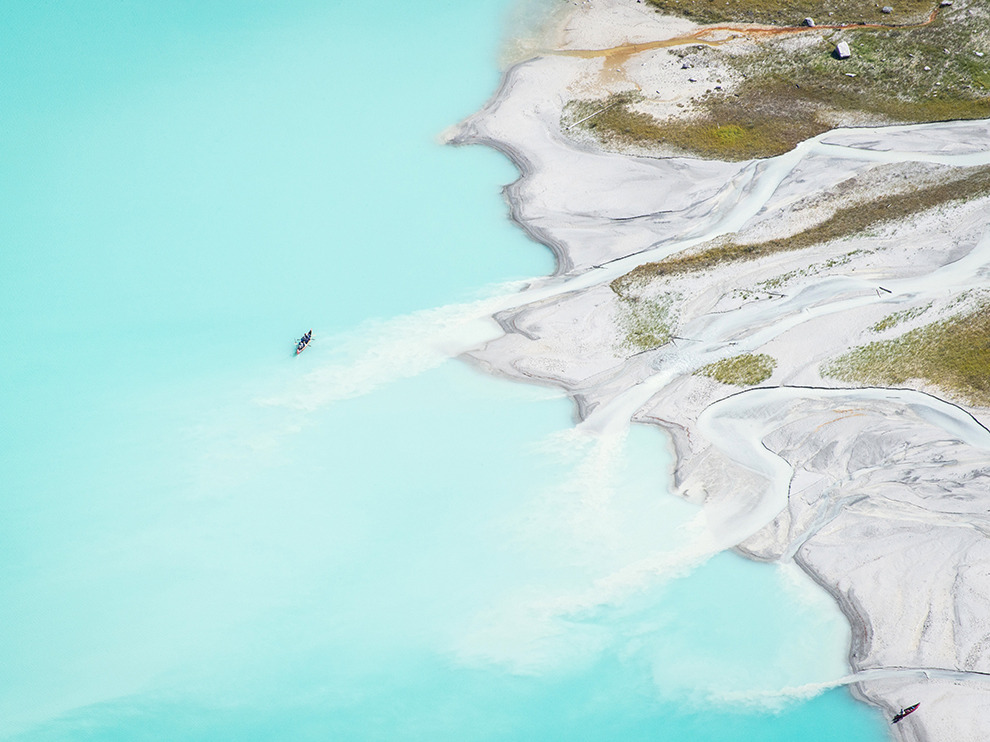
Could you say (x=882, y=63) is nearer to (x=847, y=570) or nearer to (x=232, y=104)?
(x=847, y=570)

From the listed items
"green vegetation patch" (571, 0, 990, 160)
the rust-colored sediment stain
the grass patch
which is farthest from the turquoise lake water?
"green vegetation patch" (571, 0, 990, 160)

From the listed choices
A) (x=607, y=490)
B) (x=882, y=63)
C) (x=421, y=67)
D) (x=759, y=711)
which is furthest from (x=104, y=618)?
(x=882, y=63)

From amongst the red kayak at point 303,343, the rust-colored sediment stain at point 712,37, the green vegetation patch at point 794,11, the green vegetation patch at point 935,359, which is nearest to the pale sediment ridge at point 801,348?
the green vegetation patch at point 935,359

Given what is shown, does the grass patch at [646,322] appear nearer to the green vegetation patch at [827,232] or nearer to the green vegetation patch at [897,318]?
the green vegetation patch at [827,232]

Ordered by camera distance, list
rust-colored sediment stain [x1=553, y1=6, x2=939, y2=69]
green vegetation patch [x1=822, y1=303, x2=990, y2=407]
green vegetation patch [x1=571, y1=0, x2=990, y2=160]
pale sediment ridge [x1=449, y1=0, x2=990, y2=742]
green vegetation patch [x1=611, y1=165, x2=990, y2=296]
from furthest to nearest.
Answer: rust-colored sediment stain [x1=553, y1=6, x2=939, y2=69], green vegetation patch [x1=571, y1=0, x2=990, y2=160], green vegetation patch [x1=611, y1=165, x2=990, y2=296], green vegetation patch [x1=822, y1=303, x2=990, y2=407], pale sediment ridge [x1=449, y1=0, x2=990, y2=742]

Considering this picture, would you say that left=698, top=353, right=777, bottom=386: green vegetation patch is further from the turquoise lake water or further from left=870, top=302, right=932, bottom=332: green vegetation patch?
left=870, top=302, right=932, bottom=332: green vegetation patch

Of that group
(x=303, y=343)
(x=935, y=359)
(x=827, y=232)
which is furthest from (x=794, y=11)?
(x=303, y=343)

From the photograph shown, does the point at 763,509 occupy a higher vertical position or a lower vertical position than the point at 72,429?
lower
